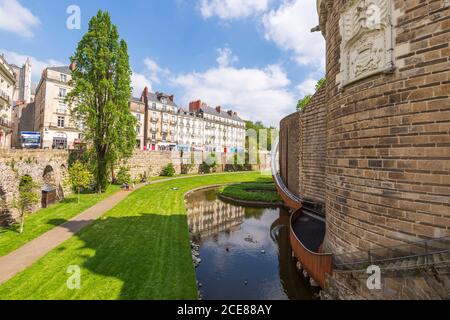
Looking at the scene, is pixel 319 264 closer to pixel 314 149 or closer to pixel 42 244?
pixel 314 149

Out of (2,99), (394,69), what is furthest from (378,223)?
(2,99)

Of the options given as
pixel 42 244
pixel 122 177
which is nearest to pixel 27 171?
pixel 42 244

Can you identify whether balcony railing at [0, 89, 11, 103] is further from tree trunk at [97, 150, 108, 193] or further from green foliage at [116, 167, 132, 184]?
green foliage at [116, 167, 132, 184]

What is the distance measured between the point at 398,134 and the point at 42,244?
645 inches

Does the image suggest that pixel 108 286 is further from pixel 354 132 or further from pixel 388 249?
pixel 354 132

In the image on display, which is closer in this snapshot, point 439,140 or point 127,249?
point 439,140

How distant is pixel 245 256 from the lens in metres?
14.6

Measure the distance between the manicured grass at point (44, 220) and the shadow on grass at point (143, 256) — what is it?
1.53 meters

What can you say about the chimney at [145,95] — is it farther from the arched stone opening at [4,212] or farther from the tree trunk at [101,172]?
the arched stone opening at [4,212]

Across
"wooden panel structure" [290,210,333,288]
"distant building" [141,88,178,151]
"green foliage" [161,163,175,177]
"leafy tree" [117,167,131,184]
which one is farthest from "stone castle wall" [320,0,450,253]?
"distant building" [141,88,178,151]

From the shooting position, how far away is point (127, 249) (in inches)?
505

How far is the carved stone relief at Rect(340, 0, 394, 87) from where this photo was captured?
6.20 m

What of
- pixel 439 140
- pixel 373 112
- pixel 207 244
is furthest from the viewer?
pixel 207 244

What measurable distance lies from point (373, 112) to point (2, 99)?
34.4 metres
